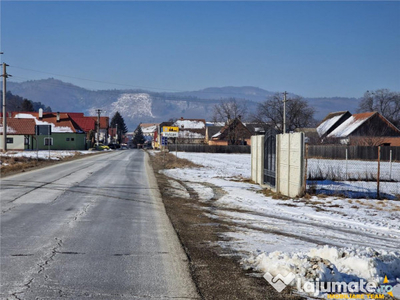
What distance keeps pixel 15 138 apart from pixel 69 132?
10.2 meters

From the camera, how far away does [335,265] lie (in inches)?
264

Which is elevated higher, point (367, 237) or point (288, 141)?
point (288, 141)

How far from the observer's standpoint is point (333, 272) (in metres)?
6.31

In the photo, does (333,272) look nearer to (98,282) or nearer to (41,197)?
(98,282)

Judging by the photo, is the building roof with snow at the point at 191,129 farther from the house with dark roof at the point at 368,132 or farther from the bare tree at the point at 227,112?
the house with dark roof at the point at 368,132

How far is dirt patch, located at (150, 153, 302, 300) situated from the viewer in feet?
19.7

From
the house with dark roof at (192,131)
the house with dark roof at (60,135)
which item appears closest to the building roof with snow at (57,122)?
the house with dark roof at (60,135)

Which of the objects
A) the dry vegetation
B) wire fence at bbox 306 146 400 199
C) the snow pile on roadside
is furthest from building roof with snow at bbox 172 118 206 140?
the snow pile on roadside

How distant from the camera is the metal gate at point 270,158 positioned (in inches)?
754

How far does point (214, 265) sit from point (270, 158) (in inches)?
507

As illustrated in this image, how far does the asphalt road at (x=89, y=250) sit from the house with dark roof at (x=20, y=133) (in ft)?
227

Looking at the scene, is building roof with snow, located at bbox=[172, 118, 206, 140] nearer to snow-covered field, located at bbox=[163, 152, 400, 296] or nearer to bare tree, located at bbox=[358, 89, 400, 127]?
bare tree, located at bbox=[358, 89, 400, 127]

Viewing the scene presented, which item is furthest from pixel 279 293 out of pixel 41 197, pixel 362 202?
pixel 41 197

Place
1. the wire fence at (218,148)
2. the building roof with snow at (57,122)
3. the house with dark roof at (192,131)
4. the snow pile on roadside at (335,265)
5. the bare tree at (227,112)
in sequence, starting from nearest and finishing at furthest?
the snow pile on roadside at (335,265) → the building roof with snow at (57,122) → the wire fence at (218,148) → the bare tree at (227,112) → the house with dark roof at (192,131)
